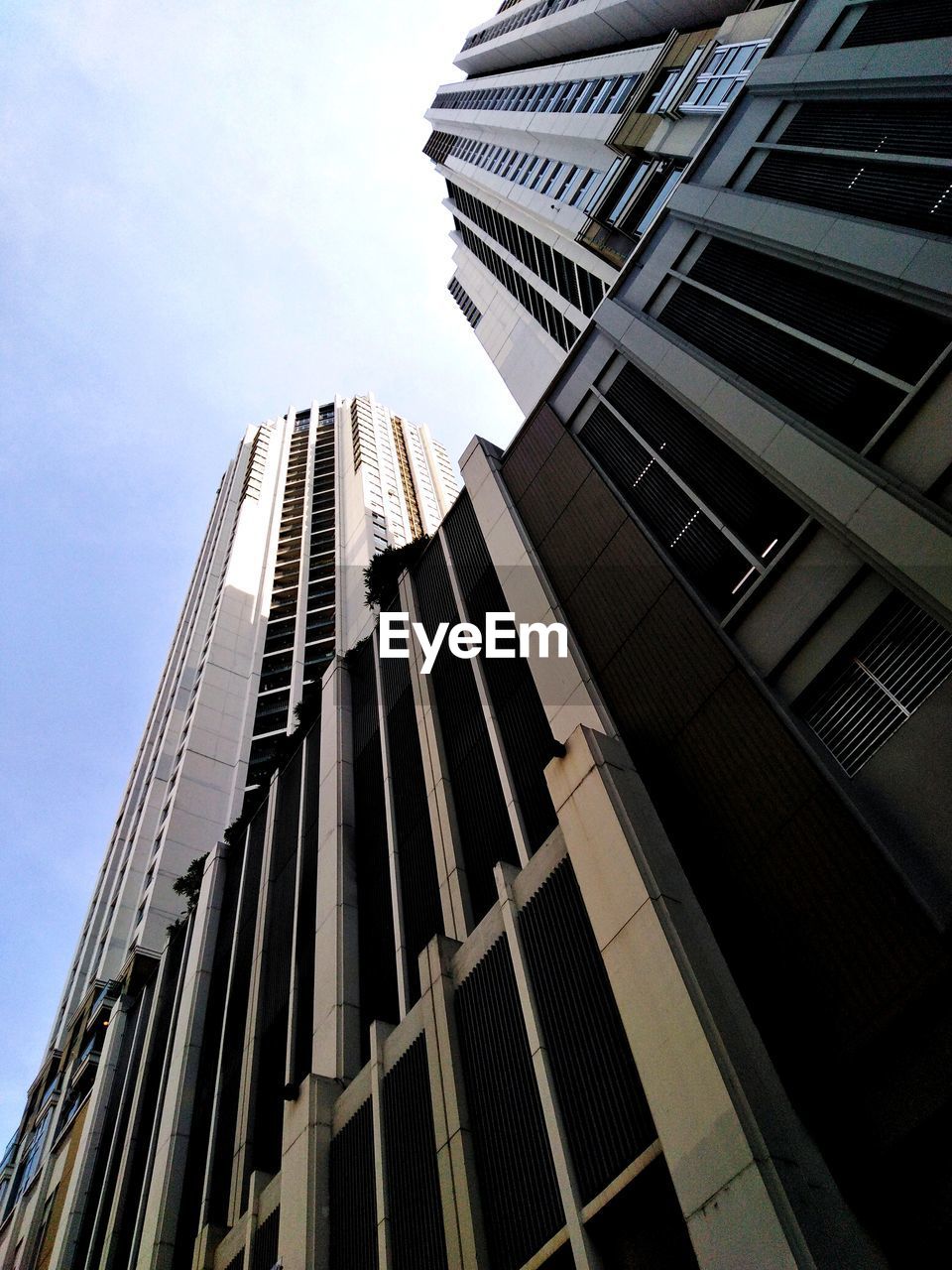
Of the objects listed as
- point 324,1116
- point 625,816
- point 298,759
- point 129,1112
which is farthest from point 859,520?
point 129,1112

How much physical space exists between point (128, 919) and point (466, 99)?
237ft

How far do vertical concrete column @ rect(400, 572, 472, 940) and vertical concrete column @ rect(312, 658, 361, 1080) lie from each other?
3.35 metres

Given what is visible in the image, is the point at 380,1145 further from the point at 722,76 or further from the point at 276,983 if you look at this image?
the point at 722,76

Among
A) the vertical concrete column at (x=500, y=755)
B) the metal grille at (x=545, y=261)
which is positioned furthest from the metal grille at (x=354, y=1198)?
the metal grille at (x=545, y=261)

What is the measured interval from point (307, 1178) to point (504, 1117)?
5.38 metres

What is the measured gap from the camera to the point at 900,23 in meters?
16.5

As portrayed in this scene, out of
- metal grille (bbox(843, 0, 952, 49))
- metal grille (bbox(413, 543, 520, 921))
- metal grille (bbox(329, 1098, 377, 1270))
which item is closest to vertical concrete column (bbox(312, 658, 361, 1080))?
metal grille (bbox(329, 1098, 377, 1270))

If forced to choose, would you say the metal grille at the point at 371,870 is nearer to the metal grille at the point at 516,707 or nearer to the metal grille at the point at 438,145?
the metal grille at the point at 516,707

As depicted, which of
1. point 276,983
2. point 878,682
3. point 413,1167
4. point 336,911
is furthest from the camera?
point 276,983

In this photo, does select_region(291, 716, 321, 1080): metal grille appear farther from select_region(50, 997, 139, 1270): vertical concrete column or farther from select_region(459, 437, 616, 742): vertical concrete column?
select_region(50, 997, 139, 1270): vertical concrete column

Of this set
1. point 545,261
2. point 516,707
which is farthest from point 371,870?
point 545,261

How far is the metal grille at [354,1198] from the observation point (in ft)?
40.3

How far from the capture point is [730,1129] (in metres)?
7.52

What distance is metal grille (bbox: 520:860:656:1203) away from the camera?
8984 millimetres
